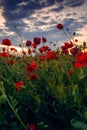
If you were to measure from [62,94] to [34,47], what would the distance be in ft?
10.6

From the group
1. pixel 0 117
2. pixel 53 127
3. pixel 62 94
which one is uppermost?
pixel 62 94

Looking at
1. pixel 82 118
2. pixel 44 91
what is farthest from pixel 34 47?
pixel 82 118

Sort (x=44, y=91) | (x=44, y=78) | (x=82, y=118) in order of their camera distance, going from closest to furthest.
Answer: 1. (x=82, y=118)
2. (x=44, y=91)
3. (x=44, y=78)

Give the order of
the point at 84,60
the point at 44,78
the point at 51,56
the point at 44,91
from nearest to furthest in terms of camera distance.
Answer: the point at 84,60, the point at 44,91, the point at 44,78, the point at 51,56

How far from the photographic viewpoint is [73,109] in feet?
8.99

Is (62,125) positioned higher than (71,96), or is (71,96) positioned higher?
(71,96)

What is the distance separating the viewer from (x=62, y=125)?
9.36 feet

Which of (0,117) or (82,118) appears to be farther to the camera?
(0,117)

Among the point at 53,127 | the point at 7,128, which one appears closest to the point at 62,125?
the point at 53,127

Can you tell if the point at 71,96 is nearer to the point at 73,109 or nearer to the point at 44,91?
the point at 73,109

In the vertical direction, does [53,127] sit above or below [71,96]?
below

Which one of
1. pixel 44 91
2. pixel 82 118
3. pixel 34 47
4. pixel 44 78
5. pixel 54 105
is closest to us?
pixel 82 118

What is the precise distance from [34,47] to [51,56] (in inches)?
70.0

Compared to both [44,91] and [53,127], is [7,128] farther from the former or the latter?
[44,91]
